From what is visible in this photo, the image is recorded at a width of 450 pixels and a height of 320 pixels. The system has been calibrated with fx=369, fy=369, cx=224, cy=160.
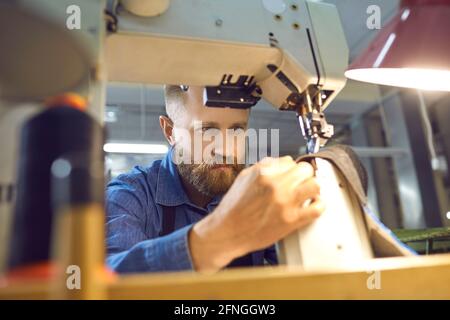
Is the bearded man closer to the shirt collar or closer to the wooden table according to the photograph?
the shirt collar

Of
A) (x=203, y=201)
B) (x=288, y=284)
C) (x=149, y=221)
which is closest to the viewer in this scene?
(x=288, y=284)

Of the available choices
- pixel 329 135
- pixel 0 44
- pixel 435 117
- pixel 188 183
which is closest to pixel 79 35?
pixel 0 44

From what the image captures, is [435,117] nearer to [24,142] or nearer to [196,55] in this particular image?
[196,55]

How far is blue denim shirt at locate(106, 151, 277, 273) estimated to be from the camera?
524 millimetres

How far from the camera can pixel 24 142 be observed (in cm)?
32

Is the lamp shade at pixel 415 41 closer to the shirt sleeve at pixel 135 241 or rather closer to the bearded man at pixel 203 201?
the bearded man at pixel 203 201

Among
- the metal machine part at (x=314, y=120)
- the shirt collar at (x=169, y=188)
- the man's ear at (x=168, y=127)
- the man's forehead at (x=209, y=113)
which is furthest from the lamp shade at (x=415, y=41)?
the man's ear at (x=168, y=127)

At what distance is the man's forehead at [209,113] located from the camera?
0.99 meters

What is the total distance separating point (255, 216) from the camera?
51cm

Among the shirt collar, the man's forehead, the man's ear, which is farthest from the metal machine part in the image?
the man's ear

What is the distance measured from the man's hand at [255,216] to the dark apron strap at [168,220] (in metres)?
0.47

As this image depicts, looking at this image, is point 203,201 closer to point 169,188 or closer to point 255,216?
point 169,188

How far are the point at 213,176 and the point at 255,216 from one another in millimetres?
499

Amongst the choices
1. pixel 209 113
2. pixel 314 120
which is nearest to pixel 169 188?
pixel 209 113
